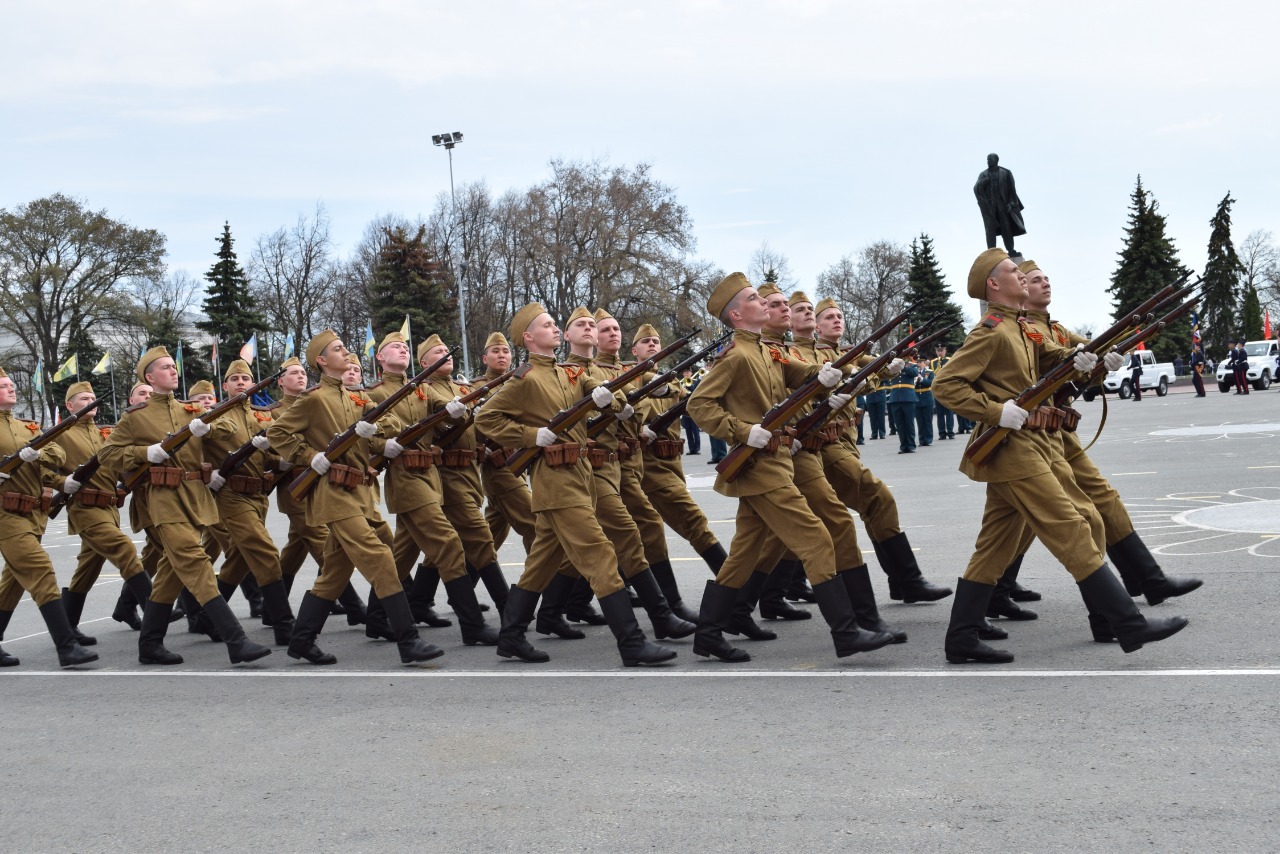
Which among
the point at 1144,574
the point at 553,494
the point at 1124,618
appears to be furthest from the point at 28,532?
the point at 1144,574

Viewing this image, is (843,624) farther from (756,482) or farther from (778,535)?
(756,482)

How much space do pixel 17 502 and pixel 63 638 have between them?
40.0 inches

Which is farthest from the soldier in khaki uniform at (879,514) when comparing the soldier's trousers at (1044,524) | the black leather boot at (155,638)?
the black leather boot at (155,638)

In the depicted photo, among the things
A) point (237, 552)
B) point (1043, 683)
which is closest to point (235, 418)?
point (237, 552)

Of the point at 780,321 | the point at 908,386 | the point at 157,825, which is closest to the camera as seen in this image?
the point at 157,825

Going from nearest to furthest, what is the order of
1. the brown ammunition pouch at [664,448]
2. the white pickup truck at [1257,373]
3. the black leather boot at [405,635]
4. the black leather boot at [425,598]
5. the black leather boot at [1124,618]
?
the black leather boot at [1124,618], the black leather boot at [405,635], the brown ammunition pouch at [664,448], the black leather boot at [425,598], the white pickup truck at [1257,373]

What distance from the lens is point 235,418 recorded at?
30.3ft

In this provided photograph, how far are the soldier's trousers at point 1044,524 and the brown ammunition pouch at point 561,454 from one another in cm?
230

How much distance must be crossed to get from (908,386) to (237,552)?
16.1 meters

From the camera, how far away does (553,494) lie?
7.40 m

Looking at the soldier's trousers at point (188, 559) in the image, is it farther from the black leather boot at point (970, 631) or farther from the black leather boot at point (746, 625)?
the black leather boot at point (970, 631)

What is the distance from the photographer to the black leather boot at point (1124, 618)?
19.4ft

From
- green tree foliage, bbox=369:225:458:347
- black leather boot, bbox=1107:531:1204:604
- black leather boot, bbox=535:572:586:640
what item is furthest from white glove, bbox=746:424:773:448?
green tree foliage, bbox=369:225:458:347

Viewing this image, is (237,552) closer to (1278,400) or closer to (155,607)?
(155,607)
